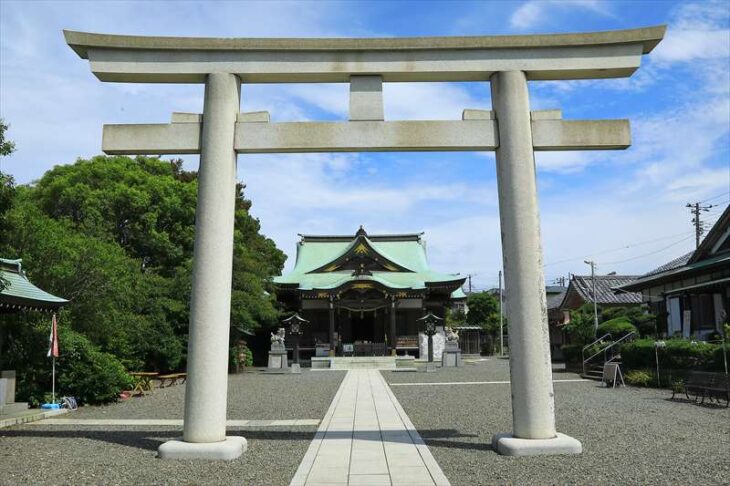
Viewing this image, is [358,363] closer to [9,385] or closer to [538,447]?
[9,385]

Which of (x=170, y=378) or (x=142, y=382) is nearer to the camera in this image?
(x=142, y=382)

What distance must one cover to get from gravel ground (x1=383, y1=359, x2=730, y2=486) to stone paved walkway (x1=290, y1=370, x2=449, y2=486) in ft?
0.99

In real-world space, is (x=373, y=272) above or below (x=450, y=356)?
above

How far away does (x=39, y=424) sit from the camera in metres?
11.3

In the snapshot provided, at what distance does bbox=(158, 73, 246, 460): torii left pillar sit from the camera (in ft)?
24.4

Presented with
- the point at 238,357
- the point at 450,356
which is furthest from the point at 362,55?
the point at 450,356

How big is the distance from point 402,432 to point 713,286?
16.4 metres

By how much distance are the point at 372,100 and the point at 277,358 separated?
22.7 meters

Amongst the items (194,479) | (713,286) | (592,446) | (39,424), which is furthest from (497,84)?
(713,286)

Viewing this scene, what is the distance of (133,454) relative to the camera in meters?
7.74

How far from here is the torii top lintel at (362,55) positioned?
26.8ft

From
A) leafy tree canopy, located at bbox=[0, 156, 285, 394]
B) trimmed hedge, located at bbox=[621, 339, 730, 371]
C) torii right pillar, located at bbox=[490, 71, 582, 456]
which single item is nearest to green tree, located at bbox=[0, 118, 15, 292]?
leafy tree canopy, located at bbox=[0, 156, 285, 394]

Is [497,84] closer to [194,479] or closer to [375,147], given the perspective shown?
[375,147]

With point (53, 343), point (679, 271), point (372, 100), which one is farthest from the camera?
point (679, 271)
